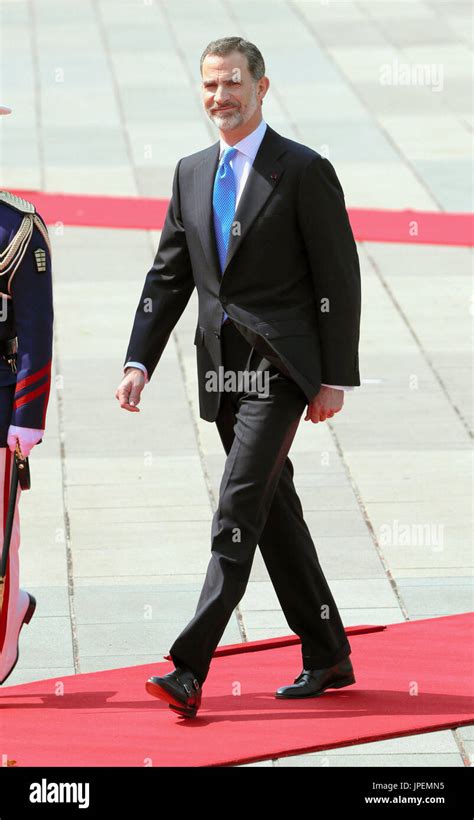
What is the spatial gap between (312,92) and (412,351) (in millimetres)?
9504

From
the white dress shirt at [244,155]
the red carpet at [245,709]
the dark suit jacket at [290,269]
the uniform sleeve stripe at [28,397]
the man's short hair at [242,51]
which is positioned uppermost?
the man's short hair at [242,51]

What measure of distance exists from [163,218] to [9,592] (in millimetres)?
8483

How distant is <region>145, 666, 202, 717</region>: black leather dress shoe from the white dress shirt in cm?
110

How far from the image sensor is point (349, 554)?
760 centimetres

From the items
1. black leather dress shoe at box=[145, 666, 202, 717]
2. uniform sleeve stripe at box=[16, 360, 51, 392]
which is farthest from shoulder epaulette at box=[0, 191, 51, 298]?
black leather dress shoe at box=[145, 666, 202, 717]

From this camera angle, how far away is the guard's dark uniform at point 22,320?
5.69m

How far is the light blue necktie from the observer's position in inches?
223

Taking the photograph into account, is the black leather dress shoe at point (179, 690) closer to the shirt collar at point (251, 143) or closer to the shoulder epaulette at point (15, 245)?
the shoulder epaulette at point (15, 245)

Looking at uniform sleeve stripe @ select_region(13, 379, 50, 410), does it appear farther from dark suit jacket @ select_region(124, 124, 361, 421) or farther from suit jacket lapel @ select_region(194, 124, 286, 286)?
suit jacket lapel @ select_region(194, 124, 286, 286)

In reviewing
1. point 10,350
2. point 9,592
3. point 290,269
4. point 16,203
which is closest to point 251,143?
point 290,269

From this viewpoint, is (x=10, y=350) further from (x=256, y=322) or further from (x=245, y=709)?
(x=245, y=709)

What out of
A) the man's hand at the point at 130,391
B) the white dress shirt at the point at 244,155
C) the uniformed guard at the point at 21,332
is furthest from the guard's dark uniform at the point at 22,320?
the white dress shirt at the point at 244,155

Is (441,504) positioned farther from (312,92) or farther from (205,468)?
(312,92)

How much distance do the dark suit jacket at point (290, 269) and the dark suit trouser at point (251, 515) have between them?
83 mm
